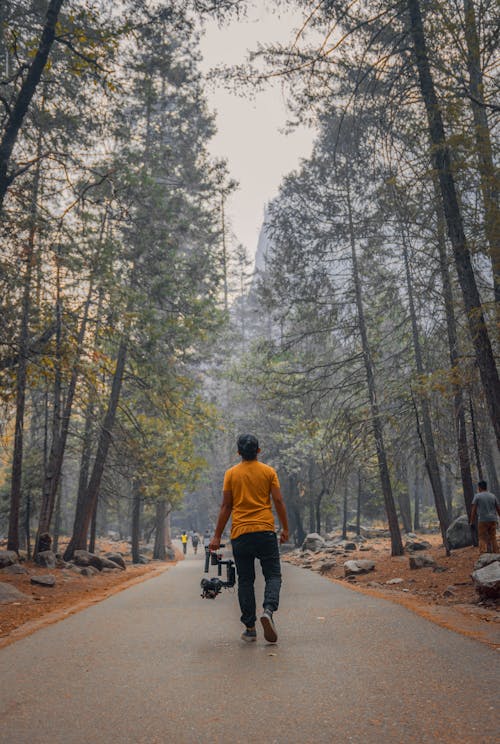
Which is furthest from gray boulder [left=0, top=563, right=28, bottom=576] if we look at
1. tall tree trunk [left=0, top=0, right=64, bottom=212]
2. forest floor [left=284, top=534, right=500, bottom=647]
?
tall tree trunk [left=0, top=0, right=64, bottom=212]

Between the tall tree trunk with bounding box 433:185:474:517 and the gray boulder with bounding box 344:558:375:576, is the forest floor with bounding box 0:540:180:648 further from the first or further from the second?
the tall tree trunk with bounding box 433:185:474:517

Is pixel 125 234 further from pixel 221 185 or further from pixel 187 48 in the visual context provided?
pixel 187 48

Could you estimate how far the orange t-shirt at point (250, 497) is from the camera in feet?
16.6

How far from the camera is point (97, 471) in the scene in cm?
1702

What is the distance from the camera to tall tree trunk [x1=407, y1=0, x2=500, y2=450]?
802 centimetres

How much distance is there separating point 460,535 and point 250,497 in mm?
11499

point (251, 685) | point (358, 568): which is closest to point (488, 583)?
point (251, 685)

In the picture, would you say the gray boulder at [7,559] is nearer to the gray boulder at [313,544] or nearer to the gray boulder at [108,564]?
the gray boulder at [108,564]

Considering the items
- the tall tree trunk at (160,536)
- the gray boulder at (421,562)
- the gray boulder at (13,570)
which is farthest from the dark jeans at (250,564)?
the tall tree trunk at (160,536)

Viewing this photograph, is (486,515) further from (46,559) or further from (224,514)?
(46,559)

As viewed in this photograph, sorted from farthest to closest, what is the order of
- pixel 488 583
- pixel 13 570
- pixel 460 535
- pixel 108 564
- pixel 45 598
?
pixel 108 564, pixel 460 535, pixel 13 570, pixel 45 598, pixel 488 583

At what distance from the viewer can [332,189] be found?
1612 centimetres

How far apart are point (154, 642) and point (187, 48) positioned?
45.2 ft

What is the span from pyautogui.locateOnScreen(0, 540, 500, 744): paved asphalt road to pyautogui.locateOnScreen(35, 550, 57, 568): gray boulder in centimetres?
824
